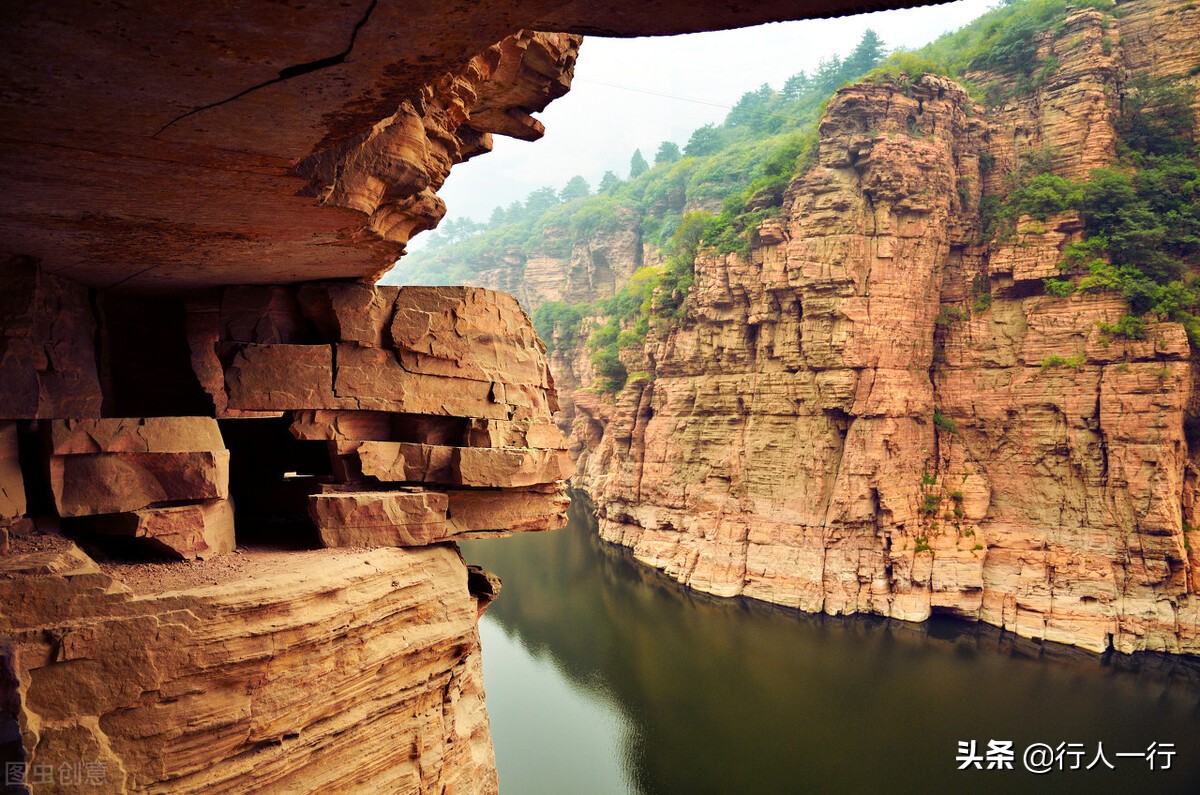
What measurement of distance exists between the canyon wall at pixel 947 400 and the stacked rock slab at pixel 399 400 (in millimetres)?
15349

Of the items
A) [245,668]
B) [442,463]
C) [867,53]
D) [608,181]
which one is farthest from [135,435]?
[608,181]

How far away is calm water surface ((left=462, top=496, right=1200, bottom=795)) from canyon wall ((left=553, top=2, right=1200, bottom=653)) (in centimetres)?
155

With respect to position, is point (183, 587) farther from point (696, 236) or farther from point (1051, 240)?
point (696, 236)

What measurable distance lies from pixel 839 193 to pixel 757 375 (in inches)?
247

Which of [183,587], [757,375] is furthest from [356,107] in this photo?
[757,375]

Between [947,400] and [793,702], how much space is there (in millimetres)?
11669

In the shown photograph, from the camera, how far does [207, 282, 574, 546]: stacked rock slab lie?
5727 mm

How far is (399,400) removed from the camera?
6.12m

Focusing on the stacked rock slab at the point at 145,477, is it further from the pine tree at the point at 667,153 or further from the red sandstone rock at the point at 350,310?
the pine tree at the point at 667,153

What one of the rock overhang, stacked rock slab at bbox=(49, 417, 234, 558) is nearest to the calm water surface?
stacked rock slab at bbox=(49, 417, 234, 558)

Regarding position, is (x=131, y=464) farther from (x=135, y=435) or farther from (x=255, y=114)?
(x=255, y=114)

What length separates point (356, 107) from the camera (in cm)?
292

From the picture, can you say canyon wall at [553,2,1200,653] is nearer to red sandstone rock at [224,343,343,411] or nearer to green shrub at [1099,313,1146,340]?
green shrub at [1099,313,1146,340]

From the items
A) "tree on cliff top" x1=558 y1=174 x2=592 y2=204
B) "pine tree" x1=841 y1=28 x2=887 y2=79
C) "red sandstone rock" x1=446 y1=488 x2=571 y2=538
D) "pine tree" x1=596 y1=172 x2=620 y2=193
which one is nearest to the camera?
"red sandstone rock" x1=446 y1=488 x2=571 y2=538
